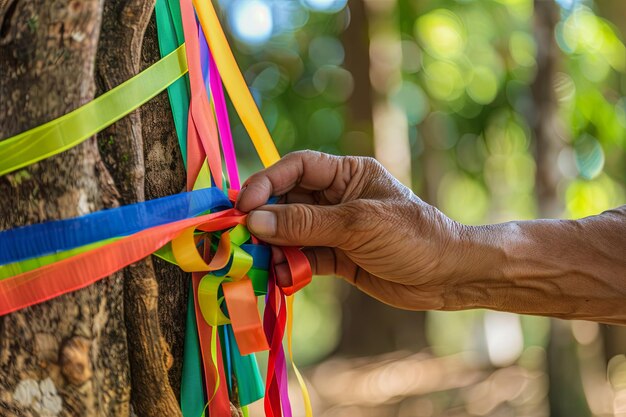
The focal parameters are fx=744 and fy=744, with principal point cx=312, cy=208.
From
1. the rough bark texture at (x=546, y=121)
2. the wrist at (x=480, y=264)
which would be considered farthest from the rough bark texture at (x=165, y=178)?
the rough bark texture at (x=546, y=121)

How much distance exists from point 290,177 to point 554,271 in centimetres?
60

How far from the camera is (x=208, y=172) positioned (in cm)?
124

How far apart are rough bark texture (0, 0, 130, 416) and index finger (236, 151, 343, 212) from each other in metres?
0.29

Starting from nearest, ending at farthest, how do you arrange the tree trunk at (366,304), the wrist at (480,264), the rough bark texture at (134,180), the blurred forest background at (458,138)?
the rough bark texture at (134,180) → the wrist at (480,264) → the blurred forest background at (458,138) → the tree trunk at (366,304)

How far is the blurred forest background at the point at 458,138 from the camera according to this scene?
5.25 m

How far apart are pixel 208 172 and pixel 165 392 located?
36 cm

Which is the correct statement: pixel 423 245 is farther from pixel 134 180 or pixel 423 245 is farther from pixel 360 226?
pixel 134 180

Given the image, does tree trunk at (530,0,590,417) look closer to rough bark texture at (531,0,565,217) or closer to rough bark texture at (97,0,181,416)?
rough bark texture at (531,0,565,217)

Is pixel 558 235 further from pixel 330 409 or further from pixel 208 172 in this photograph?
pixel 330 409

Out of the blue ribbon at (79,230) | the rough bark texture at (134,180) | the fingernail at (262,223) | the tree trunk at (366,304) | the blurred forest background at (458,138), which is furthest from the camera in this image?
the tree trunk at (366,304)

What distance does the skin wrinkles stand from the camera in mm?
1278

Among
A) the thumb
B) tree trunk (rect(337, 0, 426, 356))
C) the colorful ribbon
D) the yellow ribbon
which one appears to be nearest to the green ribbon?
the colorful ribbon

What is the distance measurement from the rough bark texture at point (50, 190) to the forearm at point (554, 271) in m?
0.77

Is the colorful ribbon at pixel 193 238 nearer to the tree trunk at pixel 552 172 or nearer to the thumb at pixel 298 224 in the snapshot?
the thumb at pixel 298 224
